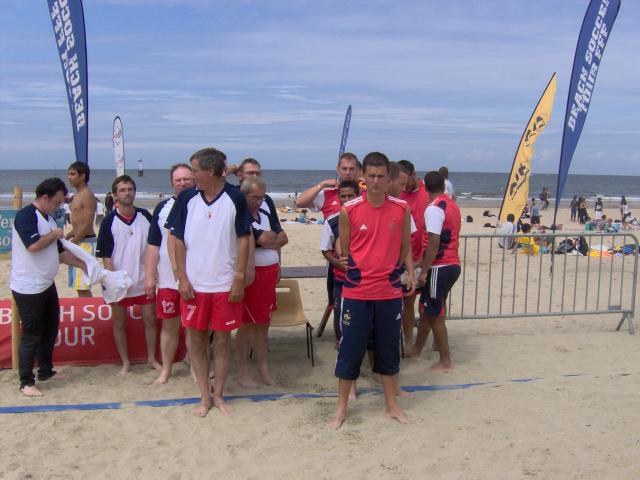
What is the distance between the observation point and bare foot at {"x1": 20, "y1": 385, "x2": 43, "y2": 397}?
4613mm

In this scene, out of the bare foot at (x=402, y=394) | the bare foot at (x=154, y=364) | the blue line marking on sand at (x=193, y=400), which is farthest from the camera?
the bare foot at (x=154, y=364)

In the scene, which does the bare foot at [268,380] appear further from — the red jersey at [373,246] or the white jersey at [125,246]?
the red jersey at [373,246]

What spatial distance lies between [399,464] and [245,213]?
1811 mm

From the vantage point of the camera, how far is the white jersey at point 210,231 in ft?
13.3

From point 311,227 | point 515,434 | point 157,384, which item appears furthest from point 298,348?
point 311,227

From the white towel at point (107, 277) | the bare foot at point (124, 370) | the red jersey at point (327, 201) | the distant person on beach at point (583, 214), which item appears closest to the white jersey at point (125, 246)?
the white towel at point (107, 277)

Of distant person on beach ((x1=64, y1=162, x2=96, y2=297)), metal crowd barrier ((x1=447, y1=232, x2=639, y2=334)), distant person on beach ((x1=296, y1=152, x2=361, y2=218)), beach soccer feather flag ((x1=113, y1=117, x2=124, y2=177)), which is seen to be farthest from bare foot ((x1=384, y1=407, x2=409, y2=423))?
beach soccer feather flag ((x1=113, y1=117, x2=124, y2=177))

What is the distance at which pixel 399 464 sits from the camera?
3.62 meters

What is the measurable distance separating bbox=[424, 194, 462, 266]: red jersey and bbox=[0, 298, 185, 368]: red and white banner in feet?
7.43

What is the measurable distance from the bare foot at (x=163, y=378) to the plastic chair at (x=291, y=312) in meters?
0.92

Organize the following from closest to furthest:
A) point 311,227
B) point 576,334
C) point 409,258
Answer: point 409,258
point 576,334
point 311,227

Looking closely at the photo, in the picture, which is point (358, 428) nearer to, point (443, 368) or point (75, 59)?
point (443, 368)

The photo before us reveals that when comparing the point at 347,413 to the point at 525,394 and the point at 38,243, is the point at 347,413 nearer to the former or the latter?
the point at 525,394

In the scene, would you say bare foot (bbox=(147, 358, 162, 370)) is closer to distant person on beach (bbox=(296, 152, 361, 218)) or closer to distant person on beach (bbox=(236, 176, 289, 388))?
distant person on beach (bbox=(236, 176, 289, 388))
